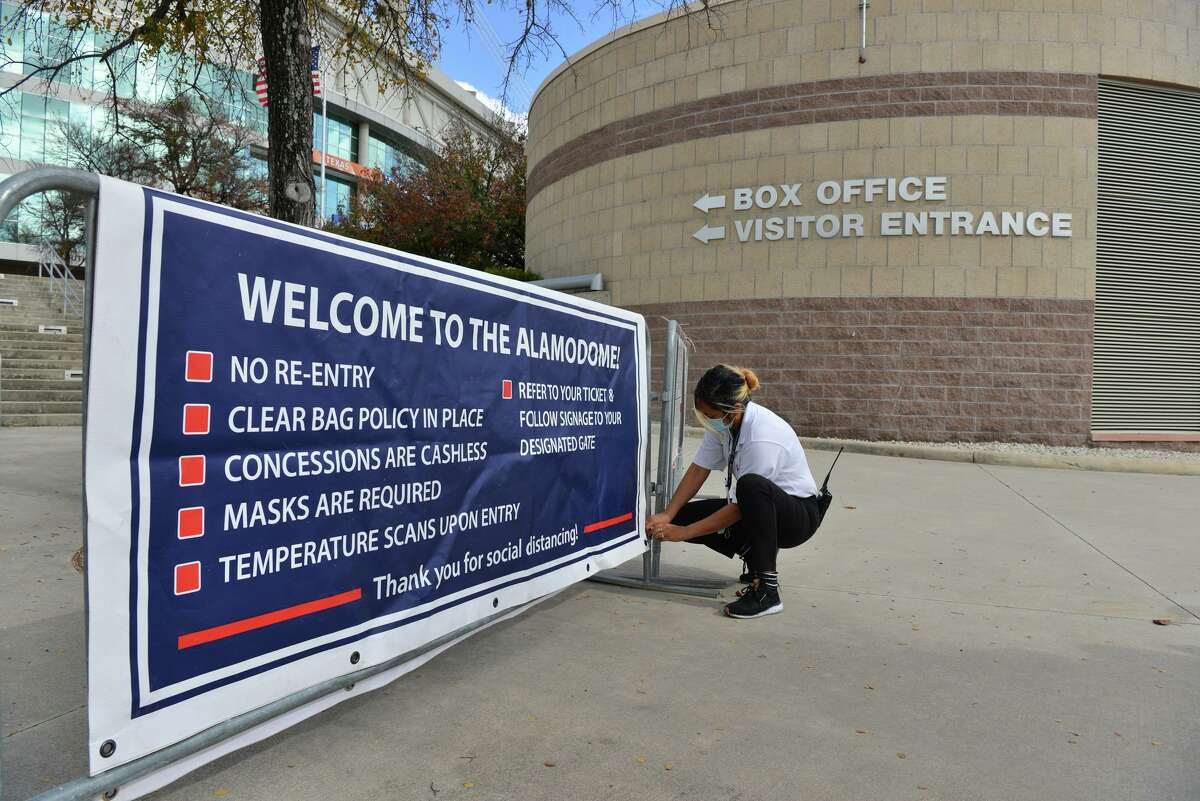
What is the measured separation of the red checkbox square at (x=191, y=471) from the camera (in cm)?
212

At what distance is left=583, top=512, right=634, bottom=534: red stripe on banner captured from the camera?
4.22 metres

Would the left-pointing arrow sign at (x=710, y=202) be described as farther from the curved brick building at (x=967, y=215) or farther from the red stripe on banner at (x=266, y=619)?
the red stripe on banner at (x=266, y=619)

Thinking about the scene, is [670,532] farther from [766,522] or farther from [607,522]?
[766,522]

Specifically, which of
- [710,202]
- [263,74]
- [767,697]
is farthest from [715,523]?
[710,202]

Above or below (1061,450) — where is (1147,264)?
above

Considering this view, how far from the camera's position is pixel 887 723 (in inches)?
119

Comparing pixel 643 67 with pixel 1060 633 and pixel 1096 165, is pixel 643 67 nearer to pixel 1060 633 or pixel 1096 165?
pixel 1096 165

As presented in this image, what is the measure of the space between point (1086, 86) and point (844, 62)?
12.0 feet

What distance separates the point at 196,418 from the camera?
215cm

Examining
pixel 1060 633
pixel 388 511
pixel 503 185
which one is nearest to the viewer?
pixel 388 511

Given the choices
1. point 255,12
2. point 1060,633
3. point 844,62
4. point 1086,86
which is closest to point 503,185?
point 844,62

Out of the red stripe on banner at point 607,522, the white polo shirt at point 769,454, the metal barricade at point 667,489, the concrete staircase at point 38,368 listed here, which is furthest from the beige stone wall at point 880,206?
the concrete staircase at point 38,368

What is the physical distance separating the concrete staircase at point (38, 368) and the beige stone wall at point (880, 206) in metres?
10.0

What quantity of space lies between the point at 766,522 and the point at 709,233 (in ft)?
35.1
